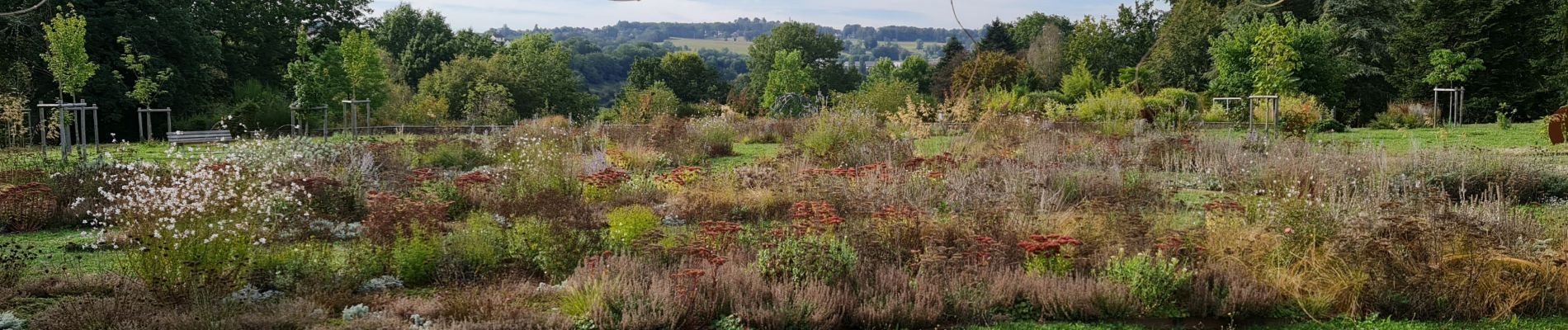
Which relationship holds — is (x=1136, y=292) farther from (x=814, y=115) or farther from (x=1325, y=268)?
(x=814, y=115)

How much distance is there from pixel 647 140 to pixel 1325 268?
1071 cm

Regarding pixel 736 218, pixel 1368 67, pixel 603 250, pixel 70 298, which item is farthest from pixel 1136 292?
pixel 1368 67

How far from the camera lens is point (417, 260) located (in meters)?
5.82

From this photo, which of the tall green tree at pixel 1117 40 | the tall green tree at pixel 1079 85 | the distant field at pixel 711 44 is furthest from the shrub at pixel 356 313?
the distant field at pixel 711 44

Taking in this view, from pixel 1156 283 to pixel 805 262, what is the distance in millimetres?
1769

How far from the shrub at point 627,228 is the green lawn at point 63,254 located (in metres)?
2.66

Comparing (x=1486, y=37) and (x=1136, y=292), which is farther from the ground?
(x=1486, y=37)

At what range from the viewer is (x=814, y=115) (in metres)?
15.9

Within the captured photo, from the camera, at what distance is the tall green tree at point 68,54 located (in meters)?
16.3

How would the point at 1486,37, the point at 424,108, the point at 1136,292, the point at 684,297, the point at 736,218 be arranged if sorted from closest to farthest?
1. the point at 684,297
2. the point at 1136,292
3. the point at 736,218
4. the point at 1486,37
5. the point at 424,108

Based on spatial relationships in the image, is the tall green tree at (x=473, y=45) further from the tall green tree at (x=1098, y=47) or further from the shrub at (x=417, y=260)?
the shrub at (x=417, y=260)

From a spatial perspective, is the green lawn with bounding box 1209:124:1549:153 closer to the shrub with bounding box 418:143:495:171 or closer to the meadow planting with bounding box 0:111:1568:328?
the meadow planting with bounding box 0:111:1568:328

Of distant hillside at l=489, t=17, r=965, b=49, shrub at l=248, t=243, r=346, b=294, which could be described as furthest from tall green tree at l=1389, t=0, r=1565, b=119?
distant hillside at l=489, t=17, r=965, b=49

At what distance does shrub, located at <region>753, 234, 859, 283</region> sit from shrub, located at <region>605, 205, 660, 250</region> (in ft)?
3.42
